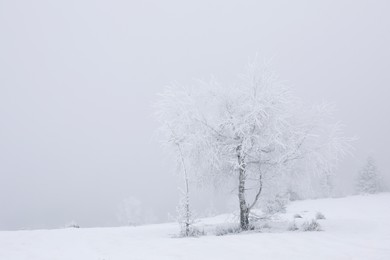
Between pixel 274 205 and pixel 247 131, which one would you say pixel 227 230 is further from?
pixel 247 131

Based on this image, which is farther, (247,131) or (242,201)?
(242,201)

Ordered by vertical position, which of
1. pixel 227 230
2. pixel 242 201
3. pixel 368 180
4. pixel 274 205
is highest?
pixel 368 180

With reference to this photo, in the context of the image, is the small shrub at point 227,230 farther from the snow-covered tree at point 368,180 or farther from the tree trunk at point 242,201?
the snow-covered tree at point 368,180

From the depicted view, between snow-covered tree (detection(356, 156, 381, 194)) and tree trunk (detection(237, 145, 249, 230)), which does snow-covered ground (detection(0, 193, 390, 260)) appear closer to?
tree trunk (detection(237, 145, 249, 230))

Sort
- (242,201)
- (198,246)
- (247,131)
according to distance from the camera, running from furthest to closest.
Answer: (242,201), (247,131), (198,246)

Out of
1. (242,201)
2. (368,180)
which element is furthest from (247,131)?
(368,180)

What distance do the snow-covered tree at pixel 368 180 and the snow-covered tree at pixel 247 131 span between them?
29.9 meters

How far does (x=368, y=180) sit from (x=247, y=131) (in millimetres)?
33578

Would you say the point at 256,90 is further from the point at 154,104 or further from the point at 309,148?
the point at 154,104

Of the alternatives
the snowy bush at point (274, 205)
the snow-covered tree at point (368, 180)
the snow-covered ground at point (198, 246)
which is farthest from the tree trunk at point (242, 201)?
the snow-covered tree at point (368, 180)

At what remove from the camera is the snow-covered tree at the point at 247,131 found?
51.9 feet

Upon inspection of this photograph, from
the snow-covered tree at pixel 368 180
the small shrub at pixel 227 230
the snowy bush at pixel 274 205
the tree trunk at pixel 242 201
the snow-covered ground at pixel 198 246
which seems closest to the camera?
the snow-covered ground at pixel 198 246

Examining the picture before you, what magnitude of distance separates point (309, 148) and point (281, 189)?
2484mm

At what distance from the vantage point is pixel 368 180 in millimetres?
44562
